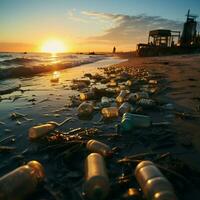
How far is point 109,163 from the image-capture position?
286cm

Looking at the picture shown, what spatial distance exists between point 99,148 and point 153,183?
1159 millimetres

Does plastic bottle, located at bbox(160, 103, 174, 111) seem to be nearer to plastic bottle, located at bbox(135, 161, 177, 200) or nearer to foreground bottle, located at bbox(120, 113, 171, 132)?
foreground bottle, located at bbox(120, 113, 171, 132)

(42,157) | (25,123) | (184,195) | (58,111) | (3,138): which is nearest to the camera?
(184,195)

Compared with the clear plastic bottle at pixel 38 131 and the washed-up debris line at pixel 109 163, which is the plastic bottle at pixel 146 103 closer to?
the washed-up debris line at pixel 109 163

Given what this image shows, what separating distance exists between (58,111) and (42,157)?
2.38 m

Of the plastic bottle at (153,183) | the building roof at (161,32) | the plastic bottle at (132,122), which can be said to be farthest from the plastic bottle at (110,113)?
the building roof at (161,32)

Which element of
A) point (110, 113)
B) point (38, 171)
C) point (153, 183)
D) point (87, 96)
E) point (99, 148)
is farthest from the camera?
point (87, 96)

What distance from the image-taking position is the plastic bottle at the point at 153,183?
1.88 meters

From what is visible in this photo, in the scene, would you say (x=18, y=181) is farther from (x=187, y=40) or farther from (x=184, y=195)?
(x=187, y=40)

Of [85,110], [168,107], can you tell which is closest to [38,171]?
[85,110]

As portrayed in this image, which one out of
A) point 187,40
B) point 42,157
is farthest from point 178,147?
point 187,40

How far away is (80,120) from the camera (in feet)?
15.5

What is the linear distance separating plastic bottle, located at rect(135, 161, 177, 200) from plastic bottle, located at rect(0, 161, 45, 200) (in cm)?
106

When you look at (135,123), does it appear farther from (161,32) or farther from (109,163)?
(161,32)
